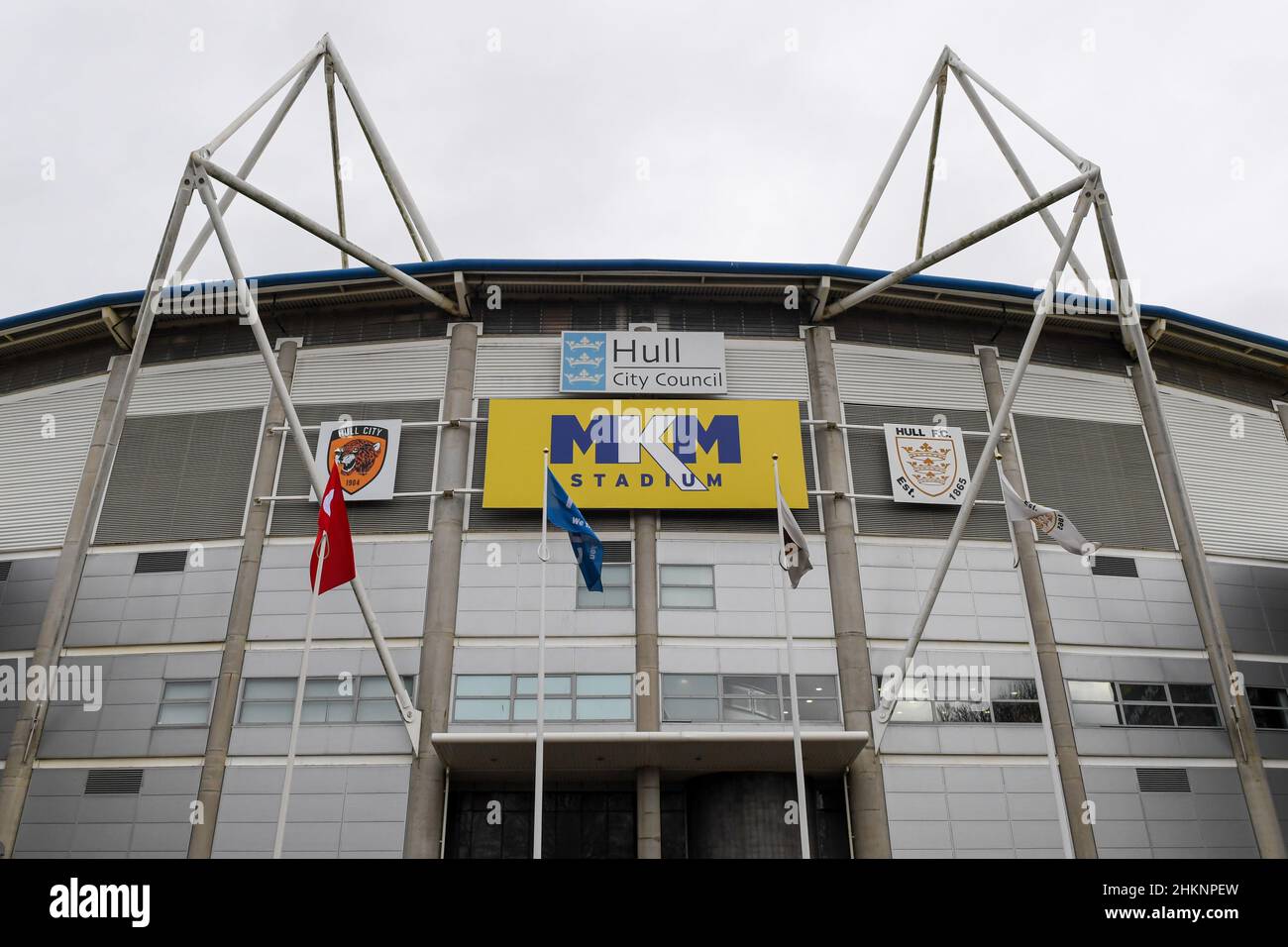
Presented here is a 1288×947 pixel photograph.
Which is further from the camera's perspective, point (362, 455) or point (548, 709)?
point (362, 455)

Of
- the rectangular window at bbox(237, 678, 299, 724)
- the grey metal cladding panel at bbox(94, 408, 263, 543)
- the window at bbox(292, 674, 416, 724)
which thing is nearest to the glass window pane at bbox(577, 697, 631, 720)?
the window at bbox(292, 674, 416, 724)

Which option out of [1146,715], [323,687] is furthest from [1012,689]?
[323,687]

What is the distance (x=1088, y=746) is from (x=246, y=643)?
83.5 feet

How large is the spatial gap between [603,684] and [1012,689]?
1236 centimetres

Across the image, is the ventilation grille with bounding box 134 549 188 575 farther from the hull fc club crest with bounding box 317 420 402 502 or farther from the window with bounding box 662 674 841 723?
the window with bounding box 662 674 841 723

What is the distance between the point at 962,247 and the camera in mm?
29453

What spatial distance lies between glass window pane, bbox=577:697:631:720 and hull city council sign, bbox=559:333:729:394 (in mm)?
10182

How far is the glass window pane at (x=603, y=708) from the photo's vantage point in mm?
25484

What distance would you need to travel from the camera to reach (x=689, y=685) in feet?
85.3

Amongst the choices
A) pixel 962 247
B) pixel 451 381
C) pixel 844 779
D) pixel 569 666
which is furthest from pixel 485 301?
pixel 844 779

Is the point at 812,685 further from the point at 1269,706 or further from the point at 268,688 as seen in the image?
the point at 268,688

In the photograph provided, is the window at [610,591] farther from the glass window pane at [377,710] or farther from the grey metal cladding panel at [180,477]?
the grey metal cladding panel at [180,477]

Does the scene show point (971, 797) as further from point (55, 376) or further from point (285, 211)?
point (55, 376)

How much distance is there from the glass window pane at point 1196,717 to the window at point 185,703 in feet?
96.2
